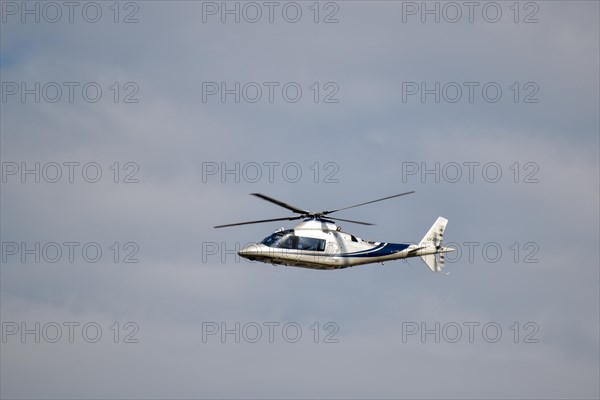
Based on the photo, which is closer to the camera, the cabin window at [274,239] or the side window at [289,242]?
the cabin window at [274,239]

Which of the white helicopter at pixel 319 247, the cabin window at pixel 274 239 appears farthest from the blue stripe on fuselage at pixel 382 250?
the cabin window at pixel 274 239

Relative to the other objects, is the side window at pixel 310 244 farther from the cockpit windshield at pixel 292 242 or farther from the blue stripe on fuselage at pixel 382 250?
the blue stripe on fuselage at pixel 382 250

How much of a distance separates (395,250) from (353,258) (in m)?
3.62

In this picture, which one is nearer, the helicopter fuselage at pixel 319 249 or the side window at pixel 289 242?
the helicopter fuselage at pixel 319 249

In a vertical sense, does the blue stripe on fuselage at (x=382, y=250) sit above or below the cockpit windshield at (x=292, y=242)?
below

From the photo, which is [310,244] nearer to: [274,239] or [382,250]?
[274,239]

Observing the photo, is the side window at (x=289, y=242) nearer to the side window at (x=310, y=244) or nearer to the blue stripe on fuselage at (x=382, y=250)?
the side window at (x=310, y=244)

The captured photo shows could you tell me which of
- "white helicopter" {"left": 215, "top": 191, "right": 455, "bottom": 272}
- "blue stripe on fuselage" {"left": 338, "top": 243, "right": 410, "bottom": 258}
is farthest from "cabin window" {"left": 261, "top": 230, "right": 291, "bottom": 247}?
"blue stripe on fuselage" {"left": 338, "top": 243, "right": 410, "bottom": 258}

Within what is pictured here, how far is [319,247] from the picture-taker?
70.2 m

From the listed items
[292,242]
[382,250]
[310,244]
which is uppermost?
[292,242]

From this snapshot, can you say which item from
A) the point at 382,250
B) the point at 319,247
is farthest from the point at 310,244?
the point at 382,250

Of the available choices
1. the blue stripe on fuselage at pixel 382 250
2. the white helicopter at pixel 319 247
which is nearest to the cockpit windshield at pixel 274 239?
the white helicopter at pixel 319 247

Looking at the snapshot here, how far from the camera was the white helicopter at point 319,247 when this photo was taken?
68438 millimetres

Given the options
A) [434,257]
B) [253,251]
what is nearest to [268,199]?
[253,251]
